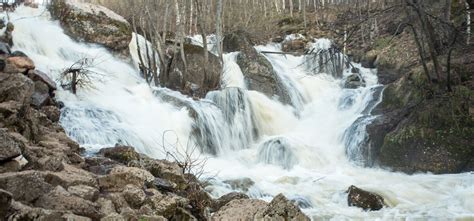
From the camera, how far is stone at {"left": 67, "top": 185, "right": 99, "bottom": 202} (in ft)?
15.1

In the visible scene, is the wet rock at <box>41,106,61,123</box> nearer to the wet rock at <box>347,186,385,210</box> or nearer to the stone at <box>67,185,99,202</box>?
the stone at <box>67,185,99,202</box>

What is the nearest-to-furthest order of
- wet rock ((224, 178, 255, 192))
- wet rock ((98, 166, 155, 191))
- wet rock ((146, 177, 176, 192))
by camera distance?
wet rock ((98, 166, 155, 191)), wet rock ((146, 177, 176, 192)), wet rock ((224, 178, 255, 192))

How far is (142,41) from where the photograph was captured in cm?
1827

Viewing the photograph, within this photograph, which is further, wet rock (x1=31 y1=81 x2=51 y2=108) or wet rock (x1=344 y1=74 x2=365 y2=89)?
wet rock (x1=344 y1=74 x2=365 y2=89)

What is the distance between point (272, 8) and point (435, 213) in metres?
32.7

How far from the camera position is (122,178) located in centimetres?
559

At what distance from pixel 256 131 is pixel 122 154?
6.68m

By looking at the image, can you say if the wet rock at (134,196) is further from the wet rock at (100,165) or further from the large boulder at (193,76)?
the large boulder at (193,76)

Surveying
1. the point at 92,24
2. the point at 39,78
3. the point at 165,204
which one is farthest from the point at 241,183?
the point at 92,24

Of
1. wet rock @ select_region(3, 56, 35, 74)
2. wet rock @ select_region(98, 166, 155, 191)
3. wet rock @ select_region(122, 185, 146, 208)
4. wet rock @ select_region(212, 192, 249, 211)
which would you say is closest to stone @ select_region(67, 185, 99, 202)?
wet rock @ select_region(122, 185, 146, 208)

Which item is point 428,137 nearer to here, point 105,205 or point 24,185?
point 105,205

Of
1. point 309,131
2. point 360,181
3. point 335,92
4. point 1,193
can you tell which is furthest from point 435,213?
point 335,92

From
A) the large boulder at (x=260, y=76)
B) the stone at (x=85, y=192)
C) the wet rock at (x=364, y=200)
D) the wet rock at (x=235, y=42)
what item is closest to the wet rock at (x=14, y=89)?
the stone at (x=85, y=192)

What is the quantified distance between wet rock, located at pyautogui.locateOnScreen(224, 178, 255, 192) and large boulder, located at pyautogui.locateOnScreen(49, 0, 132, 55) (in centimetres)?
968
